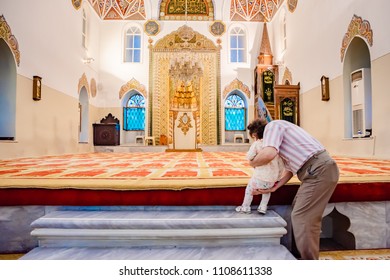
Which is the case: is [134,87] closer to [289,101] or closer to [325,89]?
[289,101]

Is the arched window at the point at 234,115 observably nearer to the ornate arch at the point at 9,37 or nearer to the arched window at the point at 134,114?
the arched window at the point at 134,114

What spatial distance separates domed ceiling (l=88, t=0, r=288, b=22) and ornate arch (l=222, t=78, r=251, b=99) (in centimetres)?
264

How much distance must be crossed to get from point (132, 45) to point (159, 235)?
10732 millimetres

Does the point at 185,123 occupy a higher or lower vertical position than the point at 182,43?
lower

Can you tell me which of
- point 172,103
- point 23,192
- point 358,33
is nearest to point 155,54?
point 172,103

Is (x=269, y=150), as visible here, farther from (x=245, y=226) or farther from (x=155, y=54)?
(x=155, y=54)

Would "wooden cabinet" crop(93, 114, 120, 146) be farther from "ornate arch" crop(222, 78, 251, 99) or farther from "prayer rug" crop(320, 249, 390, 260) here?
"prayer rug" crop(320, 249, 390, 260)

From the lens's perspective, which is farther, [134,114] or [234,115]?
[234,115]

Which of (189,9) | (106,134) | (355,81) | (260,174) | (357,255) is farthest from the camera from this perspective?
(189,9)

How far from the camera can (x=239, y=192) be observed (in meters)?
1.92

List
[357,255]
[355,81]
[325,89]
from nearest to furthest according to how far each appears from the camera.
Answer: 1. [357,255]
2. [355,81]
3. [325,89]

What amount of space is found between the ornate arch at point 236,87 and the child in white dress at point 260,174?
30.7 feet

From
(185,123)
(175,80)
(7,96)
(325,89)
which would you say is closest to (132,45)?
(175,80)

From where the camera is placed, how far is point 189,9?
36.9 ft
